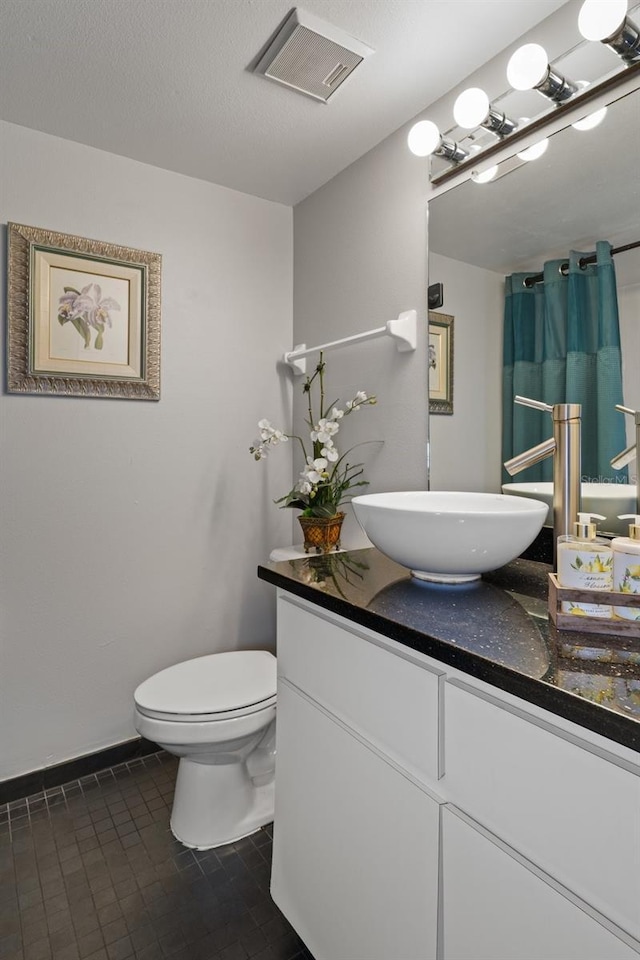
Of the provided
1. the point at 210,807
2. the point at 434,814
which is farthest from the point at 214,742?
the point at 434,814

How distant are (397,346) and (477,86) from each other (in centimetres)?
75

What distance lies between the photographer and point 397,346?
71.0 inches

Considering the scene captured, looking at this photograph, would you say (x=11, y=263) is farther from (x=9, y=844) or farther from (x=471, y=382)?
(x=9, y=844)

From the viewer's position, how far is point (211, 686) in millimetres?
1684

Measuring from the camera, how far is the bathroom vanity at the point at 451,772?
65cm

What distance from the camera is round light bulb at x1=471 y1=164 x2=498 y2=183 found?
147 cm

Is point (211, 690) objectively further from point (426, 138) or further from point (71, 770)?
point (426, 138)

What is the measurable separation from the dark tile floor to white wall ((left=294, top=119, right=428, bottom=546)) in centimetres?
114

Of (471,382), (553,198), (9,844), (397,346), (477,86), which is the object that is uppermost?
(477,86)

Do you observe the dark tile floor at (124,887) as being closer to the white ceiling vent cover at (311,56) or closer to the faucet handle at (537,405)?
the faucet handle at (537,405)

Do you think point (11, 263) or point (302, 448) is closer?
point (11, 263)

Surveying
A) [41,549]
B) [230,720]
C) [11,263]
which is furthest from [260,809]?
[11,263]

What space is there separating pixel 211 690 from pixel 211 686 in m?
0.03

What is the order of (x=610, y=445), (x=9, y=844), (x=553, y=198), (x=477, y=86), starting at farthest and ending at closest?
(x=9, y=844) → (x=477, y=86) → (x=553, y=198) → (x=610, y=445)
